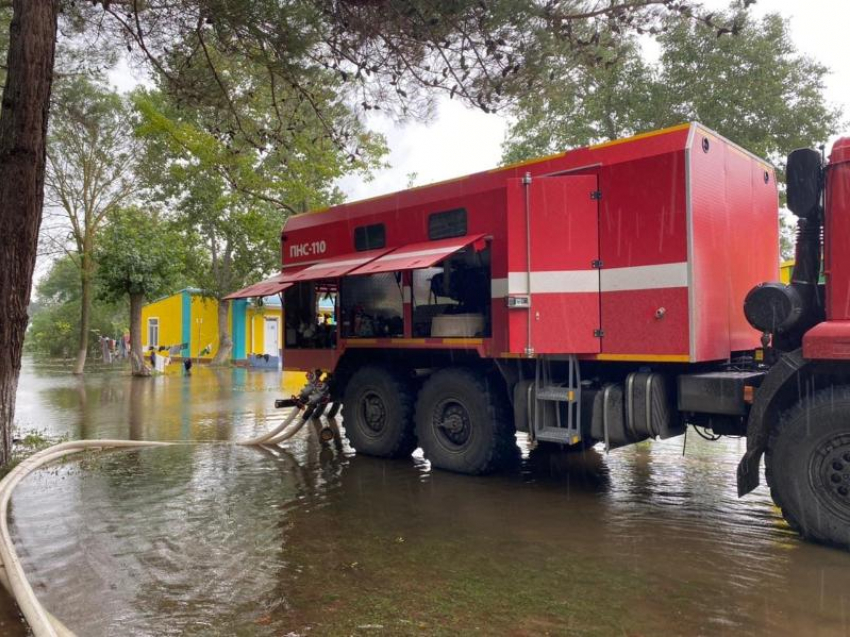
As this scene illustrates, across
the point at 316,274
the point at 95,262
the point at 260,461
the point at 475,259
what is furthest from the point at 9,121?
the point at 95,262

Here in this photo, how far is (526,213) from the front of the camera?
6.46 metres

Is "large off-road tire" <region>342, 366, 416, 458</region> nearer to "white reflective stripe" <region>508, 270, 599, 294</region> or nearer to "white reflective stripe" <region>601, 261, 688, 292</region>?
"white reflective stripe" <region>508, 270, 599, 294</region>

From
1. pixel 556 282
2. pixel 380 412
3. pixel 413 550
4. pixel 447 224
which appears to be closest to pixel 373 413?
pixel 380 412

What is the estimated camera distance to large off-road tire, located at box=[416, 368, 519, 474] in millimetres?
7043

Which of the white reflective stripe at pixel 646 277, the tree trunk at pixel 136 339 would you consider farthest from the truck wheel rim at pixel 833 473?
the tree trunk at pixel 136 339

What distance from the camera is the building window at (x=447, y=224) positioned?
741 cm

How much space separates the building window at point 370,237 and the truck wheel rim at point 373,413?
1.82 meters

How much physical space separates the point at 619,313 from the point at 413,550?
284cm

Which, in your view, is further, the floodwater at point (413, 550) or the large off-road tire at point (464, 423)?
the large off-road tire at point (464, 423)

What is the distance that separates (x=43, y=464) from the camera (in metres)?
7.59

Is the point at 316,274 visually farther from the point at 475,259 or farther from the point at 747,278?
the point at 747,278

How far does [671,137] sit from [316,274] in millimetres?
4262

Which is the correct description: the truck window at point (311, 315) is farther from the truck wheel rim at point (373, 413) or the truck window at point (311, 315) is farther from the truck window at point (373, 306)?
the truck wheel rim at point (373, 413)

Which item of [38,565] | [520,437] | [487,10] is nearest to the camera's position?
[38,565]
